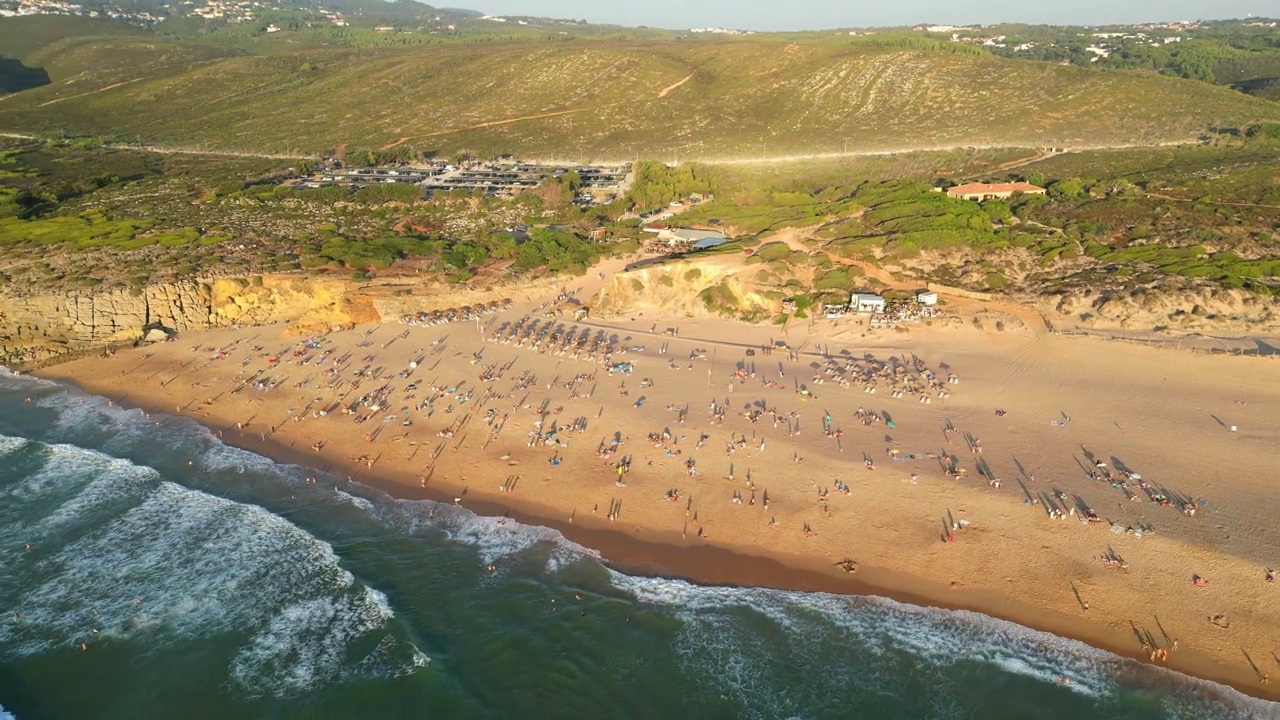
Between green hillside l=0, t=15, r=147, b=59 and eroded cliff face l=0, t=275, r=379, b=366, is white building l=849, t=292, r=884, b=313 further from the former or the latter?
green hillside l=0, t=15, r=147, b=59

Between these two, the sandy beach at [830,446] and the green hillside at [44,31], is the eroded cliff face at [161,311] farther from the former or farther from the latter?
the green hillside at [44,31]

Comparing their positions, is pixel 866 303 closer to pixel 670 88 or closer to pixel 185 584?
pixel 185 584

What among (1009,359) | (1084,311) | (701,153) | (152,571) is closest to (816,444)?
(1009,359)

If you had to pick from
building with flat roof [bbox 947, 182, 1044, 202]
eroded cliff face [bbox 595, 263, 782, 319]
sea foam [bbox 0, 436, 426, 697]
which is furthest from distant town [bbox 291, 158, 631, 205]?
sea foam [bbox 0, 436, 426, 697]

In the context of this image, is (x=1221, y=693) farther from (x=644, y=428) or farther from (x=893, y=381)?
(x=644, y=428)

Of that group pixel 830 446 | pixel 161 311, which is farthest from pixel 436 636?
pixel 161 311

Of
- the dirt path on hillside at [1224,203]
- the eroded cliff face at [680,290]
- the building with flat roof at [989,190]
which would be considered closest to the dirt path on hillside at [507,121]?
the building with flat roof at [989,190]
